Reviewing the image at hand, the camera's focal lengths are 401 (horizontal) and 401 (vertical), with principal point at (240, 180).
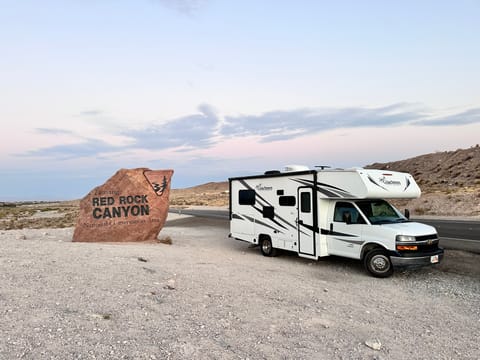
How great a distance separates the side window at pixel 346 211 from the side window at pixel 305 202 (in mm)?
825

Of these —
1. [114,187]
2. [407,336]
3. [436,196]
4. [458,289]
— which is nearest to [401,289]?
[458,289]

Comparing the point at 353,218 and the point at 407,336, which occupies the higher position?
the point at 353,218

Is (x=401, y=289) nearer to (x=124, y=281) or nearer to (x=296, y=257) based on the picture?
(x=296, y=257)

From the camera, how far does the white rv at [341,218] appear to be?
9727mm

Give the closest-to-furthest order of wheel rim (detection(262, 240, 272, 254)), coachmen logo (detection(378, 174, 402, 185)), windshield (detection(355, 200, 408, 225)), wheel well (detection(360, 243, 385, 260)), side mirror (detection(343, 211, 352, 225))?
wheel well (detection(360, 243, 385, 260)) < windshield (detection(355, 200, 408, 225)) < coachmen logo (detection(378, 174, 402, 185)) < side mirror (detection(343, 211, 352, 225)) < wheel rim (detection(262, 240, 272, 254))

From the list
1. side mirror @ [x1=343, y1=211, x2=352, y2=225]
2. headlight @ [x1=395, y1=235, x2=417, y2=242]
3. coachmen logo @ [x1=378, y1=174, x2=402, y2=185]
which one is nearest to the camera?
headlight @ [x1=395, y1=235, x2=417, y2=242]

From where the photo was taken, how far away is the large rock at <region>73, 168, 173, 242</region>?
14.6 metres

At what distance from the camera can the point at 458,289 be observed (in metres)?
8.88

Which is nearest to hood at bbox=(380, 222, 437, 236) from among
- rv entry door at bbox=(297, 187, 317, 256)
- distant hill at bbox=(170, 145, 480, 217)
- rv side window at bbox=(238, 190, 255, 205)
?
rv entry door at bbox=(297, 187, 317, 256)

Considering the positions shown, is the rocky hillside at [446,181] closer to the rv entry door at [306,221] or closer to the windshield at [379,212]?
the windshield at [379,212]

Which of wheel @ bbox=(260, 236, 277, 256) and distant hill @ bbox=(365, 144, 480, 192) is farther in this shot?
distant hill @ bbox=(365, 144, 480, 192)

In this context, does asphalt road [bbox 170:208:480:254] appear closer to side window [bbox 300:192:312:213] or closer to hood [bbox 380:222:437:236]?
hood [bbox 380:222:437:236]

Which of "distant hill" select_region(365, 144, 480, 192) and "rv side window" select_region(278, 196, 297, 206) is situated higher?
"distant hill" select_region(365, 144, 480, 192)

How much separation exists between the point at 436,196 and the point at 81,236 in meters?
30.6
